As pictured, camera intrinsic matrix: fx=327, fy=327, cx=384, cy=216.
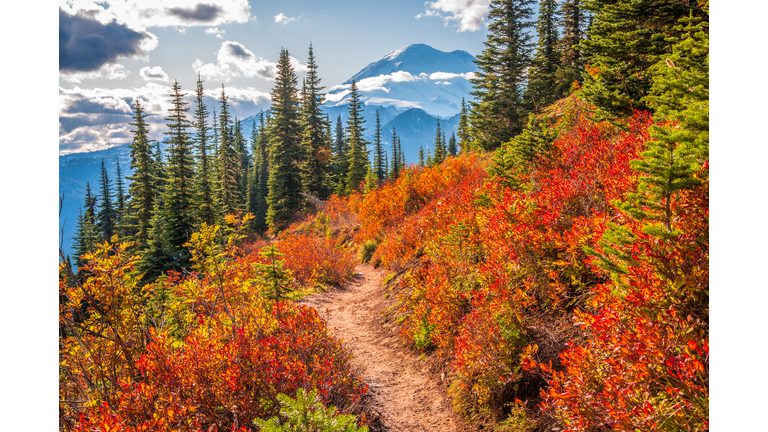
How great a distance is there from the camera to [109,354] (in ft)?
16.2

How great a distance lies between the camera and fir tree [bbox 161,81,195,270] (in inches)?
836

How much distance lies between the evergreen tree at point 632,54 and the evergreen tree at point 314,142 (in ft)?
87.0

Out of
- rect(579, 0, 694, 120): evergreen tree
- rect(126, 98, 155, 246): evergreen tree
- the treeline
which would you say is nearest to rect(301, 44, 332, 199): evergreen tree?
the treeline

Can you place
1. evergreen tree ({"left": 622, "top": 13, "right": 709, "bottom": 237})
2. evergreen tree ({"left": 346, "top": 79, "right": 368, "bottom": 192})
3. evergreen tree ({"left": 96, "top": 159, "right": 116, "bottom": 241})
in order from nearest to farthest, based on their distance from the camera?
evergreen tree ({"left": 622, "top": 13, "right": 709, "bottom": 237}) < evergreen tree ({"left": 346, "top": 79, "right": 368, "bottom": 192}) < evergreen tree ({"left": 96, "top": 159, "right": 116, "bottom": 241})

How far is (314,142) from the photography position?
113 feet

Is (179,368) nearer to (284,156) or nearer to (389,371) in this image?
(389,371)

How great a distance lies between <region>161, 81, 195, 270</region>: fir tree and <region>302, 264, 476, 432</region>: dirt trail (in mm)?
12818

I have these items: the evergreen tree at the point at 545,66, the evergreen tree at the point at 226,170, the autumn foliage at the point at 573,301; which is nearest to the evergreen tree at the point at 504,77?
the evergreen tree at the point at 545,66

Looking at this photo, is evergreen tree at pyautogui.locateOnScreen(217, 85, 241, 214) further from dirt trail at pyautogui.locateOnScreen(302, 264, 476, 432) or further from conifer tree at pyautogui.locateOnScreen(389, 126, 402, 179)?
dirt trail at pyautogui.locateOnScreen(302, 264, 476, 432)

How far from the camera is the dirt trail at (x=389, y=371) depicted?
540 cm

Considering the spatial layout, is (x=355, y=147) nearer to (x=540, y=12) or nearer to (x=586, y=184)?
(x=540, y=12)

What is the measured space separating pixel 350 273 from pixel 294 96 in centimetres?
2722

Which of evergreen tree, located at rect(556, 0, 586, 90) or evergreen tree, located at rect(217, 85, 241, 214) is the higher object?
evergreen tree, located at rect(556, 0, 586, 90)
